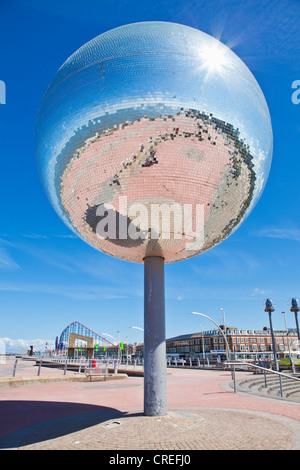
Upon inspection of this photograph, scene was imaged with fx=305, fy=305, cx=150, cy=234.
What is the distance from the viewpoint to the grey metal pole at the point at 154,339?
552cm

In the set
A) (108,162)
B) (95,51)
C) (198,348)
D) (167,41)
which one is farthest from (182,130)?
(198,348)

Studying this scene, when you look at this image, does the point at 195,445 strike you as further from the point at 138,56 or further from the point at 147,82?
the point at 138,56

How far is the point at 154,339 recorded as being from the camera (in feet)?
18.9

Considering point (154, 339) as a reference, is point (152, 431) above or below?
below

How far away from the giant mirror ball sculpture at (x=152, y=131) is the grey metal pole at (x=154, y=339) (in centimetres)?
126

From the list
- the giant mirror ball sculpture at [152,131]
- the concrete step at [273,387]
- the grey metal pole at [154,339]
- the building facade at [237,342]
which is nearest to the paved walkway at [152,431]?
the grey metal pole at [154,339]

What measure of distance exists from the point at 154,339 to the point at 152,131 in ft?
12.3

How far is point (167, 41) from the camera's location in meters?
4.42

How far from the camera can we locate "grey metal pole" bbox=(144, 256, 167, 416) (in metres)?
5.52

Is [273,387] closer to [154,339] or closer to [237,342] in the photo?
[154,339]

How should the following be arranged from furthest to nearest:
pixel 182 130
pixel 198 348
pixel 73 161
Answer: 1. pixel 198 348
2. pixel 73 161
3. pixel 182 130

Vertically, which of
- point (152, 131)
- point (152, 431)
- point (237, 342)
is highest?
point (152, 131)

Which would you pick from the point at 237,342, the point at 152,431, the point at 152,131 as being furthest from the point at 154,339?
the point at 237,342

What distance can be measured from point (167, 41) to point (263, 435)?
6.08 metres
